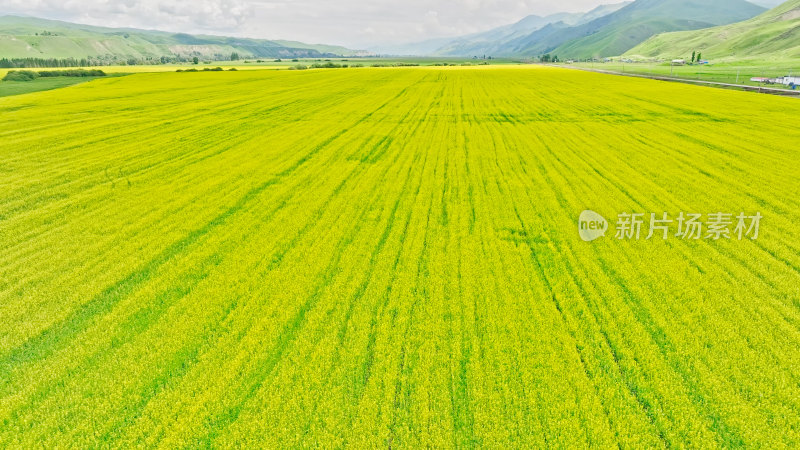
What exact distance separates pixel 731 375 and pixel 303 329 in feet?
23.6

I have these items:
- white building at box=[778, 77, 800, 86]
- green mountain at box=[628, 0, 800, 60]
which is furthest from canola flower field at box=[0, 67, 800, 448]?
green mountain at box=[628, 0, 800, 60]

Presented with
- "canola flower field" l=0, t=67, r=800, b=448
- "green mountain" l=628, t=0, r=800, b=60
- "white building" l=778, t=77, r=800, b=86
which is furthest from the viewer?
"green mountain" l=628, t=0, r=800, b=60

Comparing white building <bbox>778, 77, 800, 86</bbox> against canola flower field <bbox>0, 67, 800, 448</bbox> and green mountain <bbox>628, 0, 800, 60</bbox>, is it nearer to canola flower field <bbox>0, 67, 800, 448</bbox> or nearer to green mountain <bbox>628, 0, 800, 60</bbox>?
canola flower field <bbox>0, 67, 800, 448</bbox>

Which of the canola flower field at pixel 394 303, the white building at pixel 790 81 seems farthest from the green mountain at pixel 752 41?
the canola flower field at pixel 394 303

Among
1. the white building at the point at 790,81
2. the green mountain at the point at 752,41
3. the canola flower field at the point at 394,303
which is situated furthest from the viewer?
the green mountain at the point at 752,41

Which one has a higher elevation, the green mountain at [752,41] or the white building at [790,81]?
the green mountain at [752,41]

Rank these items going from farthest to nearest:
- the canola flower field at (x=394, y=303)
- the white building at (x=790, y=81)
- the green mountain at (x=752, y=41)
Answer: the green mountain at (x=752, y=41) → the white building at (x=790, y=81) → the canola flower field at (x=394, y=303)

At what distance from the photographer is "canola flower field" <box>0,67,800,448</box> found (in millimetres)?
5355

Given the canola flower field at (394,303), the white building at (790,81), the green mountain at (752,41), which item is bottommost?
the canola flower field at (394,303)

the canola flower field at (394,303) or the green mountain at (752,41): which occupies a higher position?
the green mountain at (752,41)

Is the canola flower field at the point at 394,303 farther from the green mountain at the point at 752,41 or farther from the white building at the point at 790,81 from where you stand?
the green mountain at the point at 752,41

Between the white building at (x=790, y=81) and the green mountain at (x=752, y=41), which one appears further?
the green mountain at (x=752, y=41)

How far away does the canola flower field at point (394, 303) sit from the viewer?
5355 mm

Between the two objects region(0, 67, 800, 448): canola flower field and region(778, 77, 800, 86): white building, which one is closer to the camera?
region(0, 67, 800, 448): canola flower field
